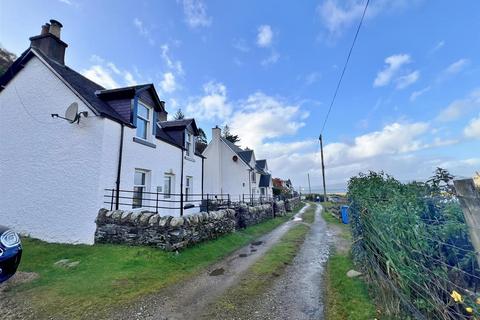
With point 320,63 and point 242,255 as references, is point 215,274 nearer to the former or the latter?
point 242,255

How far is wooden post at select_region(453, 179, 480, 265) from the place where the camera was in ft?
6.50

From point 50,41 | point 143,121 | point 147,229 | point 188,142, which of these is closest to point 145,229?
point 147,229

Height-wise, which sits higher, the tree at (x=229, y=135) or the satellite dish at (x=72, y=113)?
the tree at (x=229, y=135)

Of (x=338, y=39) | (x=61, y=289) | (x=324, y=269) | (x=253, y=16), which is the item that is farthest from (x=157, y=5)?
(x=324, y=269)

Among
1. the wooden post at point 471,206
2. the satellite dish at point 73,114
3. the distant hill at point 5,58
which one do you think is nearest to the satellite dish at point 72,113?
the satellite dish at point 73,114

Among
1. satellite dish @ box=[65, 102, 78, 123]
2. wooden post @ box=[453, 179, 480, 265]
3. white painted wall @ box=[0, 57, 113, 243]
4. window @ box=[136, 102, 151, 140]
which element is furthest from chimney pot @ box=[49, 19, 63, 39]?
wooden post @ box=[453, 179, 480, 265]

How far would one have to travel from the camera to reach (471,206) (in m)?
2.02

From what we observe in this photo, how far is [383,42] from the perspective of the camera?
31.2ft

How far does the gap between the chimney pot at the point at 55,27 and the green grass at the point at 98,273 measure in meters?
9.67

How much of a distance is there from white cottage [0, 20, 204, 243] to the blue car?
332 centimetres

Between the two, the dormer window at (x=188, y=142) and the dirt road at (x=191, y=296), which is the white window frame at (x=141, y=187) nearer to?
the dormer window at (x=188, y=142)

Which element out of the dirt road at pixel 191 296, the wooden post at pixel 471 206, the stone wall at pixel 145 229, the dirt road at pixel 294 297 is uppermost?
the wooden post at pixel 471 206

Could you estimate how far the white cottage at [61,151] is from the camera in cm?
802

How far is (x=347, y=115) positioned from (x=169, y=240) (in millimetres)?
13932
